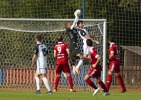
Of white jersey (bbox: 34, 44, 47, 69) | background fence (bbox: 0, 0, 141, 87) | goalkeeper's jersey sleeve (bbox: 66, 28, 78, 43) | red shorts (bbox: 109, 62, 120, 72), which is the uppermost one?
background fence (bbox: 0, 0, 141, 87)

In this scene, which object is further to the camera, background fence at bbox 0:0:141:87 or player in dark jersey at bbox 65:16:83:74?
background fence at bbox 0:0:141:87

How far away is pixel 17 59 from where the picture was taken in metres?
27.5

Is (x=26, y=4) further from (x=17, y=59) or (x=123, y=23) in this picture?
(x=17, y=59)

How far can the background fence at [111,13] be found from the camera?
33200mm

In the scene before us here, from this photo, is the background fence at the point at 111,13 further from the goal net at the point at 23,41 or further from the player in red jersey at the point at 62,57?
the player in red jersey at the point at 62,57

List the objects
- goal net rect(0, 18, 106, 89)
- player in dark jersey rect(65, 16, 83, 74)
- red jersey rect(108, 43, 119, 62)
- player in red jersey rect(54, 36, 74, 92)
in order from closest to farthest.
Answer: red jersey rect(108, 43, 119, 62) < player in red jersey rect(54, 36, 74, 92) < player in dark jersey rect(65, 16, 83, 74) < goal net rect(0, 18, 106, 89)

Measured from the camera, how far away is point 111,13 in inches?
1451

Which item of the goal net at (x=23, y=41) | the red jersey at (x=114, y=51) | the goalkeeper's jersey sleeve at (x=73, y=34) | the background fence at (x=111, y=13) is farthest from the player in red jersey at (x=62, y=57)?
the background fence at (x=111, y=13)

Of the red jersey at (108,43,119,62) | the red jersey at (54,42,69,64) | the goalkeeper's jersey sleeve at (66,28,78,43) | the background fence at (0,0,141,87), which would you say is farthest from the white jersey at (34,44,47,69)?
the background fence at (0,0,141,87)

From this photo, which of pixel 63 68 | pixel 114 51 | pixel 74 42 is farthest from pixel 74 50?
pixel 114 51

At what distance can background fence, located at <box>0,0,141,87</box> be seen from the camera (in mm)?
33200

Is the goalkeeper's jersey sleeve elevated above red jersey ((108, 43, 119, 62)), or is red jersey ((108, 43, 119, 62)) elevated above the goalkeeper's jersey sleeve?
the goalkeeper's jersey sleeve

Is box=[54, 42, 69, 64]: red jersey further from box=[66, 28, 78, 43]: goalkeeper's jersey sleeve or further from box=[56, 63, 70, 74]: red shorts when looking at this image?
box=[66, 28, 78, 43]: goalkeeper's jersey sleeve

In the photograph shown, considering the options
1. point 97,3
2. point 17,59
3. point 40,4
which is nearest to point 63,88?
point 17,59
